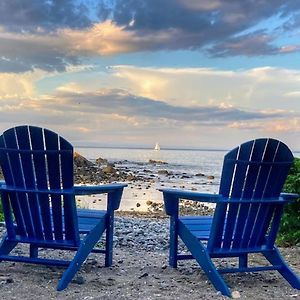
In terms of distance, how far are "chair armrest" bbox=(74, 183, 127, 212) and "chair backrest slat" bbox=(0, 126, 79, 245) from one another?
8cm

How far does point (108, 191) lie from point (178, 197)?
0.58 metres

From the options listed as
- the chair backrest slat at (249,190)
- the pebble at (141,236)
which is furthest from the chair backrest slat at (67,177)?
the pebble at (141,236)

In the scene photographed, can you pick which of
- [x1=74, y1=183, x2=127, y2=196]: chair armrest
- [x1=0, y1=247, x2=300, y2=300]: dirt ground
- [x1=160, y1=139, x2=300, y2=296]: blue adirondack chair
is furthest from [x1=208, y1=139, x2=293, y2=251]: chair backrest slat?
[x1=74, y1=183, x2=127, y2=196]: chair armrest

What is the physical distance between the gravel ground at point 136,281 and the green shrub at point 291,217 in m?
0.42

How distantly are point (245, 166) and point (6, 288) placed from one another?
1.97m

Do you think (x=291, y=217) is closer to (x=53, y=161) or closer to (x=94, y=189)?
(x=94, y=189)

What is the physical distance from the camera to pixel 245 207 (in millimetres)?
4281

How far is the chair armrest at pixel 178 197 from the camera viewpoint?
160 inches

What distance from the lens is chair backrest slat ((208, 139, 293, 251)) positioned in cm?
414

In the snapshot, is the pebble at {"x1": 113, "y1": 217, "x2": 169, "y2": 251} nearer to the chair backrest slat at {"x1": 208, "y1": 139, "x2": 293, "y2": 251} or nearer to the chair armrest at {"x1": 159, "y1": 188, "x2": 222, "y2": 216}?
the chair armrest at {"x1": 159, "y1": 188, "x2": 222, "y2": 216}

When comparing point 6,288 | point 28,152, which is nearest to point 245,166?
point 28,152

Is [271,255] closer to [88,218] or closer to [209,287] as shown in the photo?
[209,287]

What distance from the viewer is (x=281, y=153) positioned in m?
4.27

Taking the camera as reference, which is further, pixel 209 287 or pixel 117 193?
pixel 117 193
